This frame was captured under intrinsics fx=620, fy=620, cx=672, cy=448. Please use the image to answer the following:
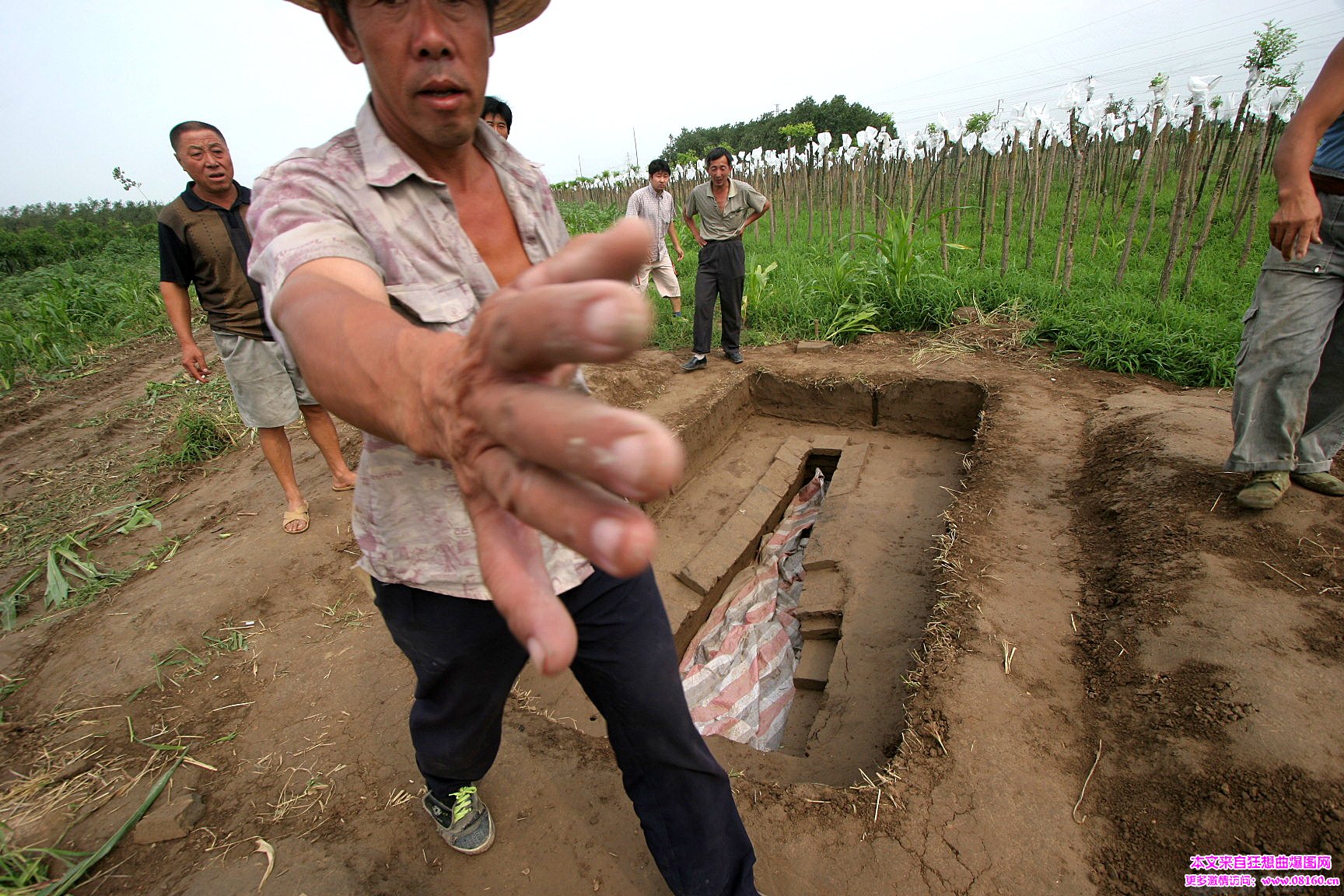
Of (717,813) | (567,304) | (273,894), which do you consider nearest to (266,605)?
(273,894)

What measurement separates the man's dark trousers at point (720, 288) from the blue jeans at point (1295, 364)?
3.49 meters

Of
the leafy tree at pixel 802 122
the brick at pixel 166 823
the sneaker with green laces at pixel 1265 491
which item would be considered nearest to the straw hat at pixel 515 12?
the brick at pixel 166 823

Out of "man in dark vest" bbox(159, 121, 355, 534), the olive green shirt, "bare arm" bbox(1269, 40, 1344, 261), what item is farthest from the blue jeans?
"man in dark vest" bbox(159, 121, 355, 534)

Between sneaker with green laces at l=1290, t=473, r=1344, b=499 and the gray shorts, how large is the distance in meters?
4.36

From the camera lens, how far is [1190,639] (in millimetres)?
2059

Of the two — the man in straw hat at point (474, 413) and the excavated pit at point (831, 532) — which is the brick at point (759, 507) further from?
the man in straw hat at point (474, 413)

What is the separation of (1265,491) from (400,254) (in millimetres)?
3082

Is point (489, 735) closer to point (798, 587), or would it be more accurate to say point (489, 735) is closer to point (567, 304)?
point (567, 304)

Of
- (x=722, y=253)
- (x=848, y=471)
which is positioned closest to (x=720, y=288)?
(x=722, y=253)

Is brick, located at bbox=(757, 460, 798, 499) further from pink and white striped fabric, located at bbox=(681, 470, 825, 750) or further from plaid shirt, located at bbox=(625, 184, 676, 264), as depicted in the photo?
plaid shirt, located at bbox=(625, 184, 676, 264)

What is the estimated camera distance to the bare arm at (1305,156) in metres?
1.92

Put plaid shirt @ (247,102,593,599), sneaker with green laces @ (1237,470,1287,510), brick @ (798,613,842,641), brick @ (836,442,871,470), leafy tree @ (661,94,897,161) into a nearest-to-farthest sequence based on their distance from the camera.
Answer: plaid shirt @ (247,102,593,599) < sneaker with green laces @ (1237,470,1287,510) < brick @ (798,613,842,641) < brick @ (836,442,871,470) < leafy tree @ (661,94,897,161)

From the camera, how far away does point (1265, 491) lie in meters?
2.38

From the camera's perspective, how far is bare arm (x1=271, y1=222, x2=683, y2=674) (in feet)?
1.41
